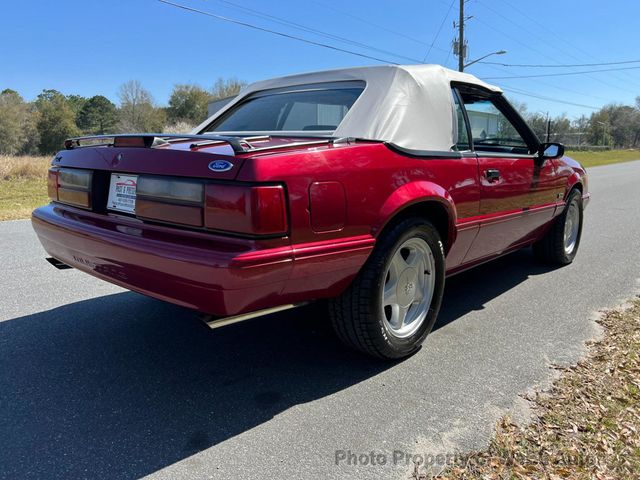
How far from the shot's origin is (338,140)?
2.47 m

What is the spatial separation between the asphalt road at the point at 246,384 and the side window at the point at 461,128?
1.27 metres

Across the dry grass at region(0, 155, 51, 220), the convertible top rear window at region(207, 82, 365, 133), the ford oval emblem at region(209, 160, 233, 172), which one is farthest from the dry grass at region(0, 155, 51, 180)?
the ford oval emblem at region(209, 160, 233, 172)

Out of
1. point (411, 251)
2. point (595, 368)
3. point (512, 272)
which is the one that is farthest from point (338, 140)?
point (512, 272)

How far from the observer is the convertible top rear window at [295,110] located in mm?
3193

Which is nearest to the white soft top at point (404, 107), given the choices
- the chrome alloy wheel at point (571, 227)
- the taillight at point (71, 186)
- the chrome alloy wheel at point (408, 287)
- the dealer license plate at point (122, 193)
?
the chrome alloy wheel at point (408, 287)

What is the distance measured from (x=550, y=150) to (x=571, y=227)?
55.7 inches

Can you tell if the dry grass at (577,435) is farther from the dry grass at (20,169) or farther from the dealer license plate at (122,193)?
the dry grass at (20,169)

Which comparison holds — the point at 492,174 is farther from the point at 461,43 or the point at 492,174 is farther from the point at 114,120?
the point at 114,120

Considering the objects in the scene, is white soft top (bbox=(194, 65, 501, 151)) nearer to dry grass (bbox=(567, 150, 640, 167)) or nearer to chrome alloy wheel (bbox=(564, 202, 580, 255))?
chrome alloy wheel (bbox=(564, 202, 580, 255))

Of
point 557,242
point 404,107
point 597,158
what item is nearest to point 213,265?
point 404,107

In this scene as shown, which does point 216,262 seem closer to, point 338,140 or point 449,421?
point 338,140

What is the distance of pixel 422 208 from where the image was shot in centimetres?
294

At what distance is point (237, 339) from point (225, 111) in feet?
6.28

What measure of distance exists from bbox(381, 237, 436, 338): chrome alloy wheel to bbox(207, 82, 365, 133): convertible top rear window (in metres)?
0.92
